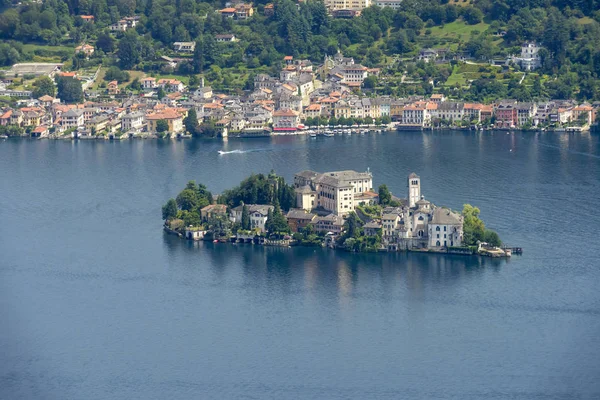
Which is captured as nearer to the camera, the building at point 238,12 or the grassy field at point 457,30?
the grassy field at point 457,30

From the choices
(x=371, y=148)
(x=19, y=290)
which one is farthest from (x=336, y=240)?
(x=371, y=148)

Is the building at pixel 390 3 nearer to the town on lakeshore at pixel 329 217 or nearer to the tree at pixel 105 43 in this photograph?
the tree at pixel 105 43

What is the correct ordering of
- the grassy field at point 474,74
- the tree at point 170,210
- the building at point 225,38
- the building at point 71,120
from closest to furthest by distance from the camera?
the tree at point 170,210 < the building at point 71,120 < the grassy field at point 474,74 < the building at point 225,38

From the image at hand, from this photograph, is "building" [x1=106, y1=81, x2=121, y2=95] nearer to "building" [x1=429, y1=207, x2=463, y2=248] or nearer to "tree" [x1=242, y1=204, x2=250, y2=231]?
"tree" [x1=242, y1=204, x2=250, y2=231]

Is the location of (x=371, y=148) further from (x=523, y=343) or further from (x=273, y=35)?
(x=523, y=343)

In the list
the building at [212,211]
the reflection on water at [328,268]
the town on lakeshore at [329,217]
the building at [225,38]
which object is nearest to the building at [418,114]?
the building at [225,38]

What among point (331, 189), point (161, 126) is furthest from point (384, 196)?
point (161, 126)
